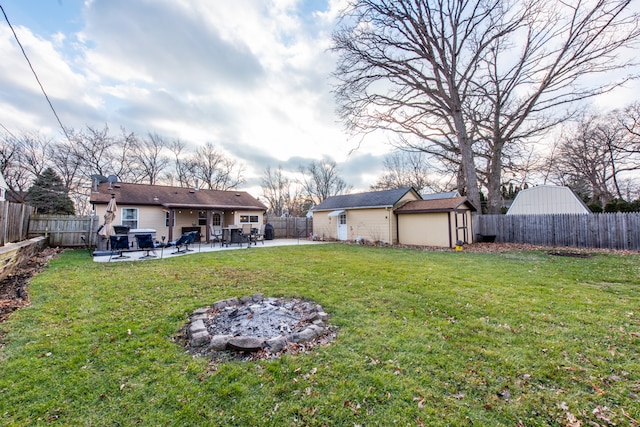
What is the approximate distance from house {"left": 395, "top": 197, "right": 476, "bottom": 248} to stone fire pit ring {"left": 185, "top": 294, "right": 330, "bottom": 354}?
10874mm

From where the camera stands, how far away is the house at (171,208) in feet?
45.0

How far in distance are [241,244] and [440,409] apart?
13200 mm

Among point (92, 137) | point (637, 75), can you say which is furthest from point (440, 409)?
point (92, 137)

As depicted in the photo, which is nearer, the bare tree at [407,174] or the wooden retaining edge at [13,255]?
the wooden retaining edge at [13,255]

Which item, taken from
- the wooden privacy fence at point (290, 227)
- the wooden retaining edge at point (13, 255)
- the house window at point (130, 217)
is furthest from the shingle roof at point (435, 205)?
the wooden retaining edge at point (13, 255)

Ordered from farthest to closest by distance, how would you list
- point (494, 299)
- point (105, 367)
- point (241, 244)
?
point (241, 244) < point (494, 299) < point (105, 367)

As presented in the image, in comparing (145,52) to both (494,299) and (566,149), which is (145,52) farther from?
(566,149)

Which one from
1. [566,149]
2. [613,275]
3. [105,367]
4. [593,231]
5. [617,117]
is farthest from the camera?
[566,149]

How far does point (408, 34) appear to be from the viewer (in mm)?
15188

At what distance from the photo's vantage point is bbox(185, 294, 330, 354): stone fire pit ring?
3137 millimetres

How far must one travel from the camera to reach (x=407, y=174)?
33125 millimetres

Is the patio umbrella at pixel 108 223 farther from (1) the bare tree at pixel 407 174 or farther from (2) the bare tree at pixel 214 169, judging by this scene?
(1) the bare tree at pixel 407 174

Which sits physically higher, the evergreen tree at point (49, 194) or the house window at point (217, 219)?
the evergreen tree at point (49, 194)

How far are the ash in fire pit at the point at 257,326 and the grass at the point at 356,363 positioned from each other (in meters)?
0.24
